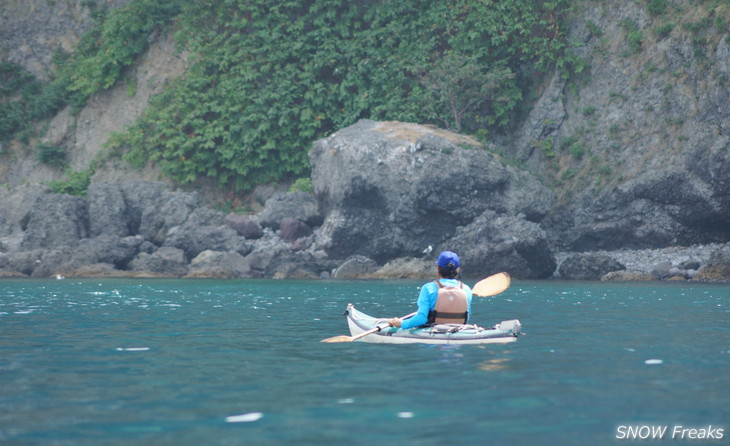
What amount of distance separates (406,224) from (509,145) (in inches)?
306

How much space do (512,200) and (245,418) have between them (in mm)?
26647

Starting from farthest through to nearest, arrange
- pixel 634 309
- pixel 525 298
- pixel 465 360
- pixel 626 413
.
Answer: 1. pixel 525 298
2. pixel 634 309
3. pixel 465 360
4. pixel 626 413

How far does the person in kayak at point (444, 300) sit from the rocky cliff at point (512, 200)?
60.4 ft

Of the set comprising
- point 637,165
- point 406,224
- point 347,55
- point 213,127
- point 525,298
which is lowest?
point 525,298

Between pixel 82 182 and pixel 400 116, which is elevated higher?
pixel 400 116

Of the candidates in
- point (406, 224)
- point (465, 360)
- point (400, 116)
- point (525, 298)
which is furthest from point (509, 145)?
point (465, 360)

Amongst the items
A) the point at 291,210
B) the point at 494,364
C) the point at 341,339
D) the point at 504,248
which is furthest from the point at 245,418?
the point at 291,210

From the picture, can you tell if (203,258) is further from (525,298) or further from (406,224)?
(525,298)

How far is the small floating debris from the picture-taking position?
19.4ft

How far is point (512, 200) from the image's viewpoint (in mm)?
31734

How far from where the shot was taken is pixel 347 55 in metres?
37.5

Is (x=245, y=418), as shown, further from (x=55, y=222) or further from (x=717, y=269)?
(x=55, y=222)

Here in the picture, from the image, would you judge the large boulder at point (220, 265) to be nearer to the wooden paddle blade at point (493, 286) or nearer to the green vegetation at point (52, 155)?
the green vegetation at point (52, 155)

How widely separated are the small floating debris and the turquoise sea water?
0.05 feet
